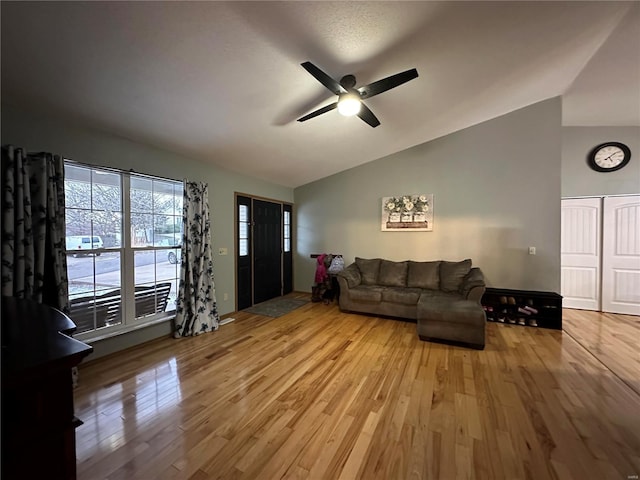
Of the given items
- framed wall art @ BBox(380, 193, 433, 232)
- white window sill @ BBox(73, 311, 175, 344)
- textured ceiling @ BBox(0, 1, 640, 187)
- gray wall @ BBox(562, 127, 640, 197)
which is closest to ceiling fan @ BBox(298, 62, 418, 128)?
textured ceiling @ BBox(0, 1, 640, 187)

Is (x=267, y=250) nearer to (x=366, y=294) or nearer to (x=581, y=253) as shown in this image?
(x=366, y=294)

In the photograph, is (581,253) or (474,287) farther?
(581,253)

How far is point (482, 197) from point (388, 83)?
308 cm

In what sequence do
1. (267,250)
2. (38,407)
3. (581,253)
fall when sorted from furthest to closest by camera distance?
(267,250), (581,253), (38,407)

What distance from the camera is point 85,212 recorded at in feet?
8.61

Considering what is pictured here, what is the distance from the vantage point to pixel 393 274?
14.9ft

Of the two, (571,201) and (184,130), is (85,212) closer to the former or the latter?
(184,130)

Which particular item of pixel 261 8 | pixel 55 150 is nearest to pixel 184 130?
pixel 55 150

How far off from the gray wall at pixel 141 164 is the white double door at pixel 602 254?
212 inches

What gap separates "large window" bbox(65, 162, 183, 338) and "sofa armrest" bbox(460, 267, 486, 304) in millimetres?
3978

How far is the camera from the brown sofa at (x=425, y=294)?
9.93 feet

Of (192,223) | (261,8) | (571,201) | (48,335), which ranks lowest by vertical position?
(48,335)

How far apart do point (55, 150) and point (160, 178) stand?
0.95 m

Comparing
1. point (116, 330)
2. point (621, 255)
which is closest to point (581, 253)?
point (621, 255)
